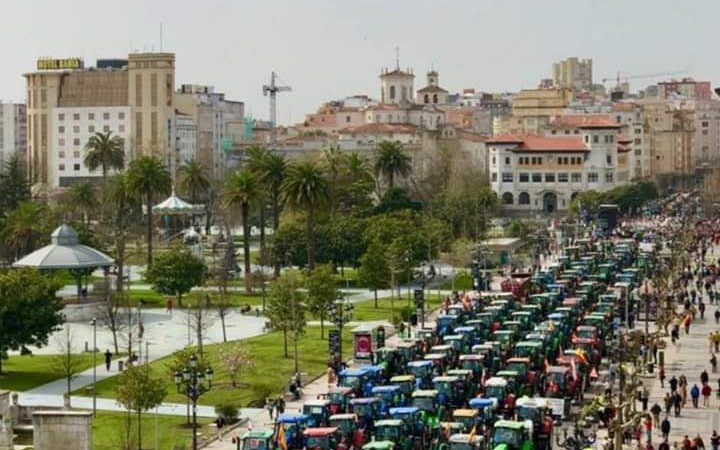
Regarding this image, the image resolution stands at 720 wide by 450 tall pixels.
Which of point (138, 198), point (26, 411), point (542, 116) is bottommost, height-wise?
point (26, 411)

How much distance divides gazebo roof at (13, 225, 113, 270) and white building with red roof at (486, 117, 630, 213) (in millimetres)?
79776

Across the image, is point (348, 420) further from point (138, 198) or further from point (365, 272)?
point (138, 198)

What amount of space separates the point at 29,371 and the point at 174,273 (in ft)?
62.2

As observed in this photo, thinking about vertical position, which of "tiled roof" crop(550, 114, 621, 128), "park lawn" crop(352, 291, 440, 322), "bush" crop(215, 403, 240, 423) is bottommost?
"bush" crop(215, 403, 240, 423)

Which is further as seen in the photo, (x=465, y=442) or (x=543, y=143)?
(x=543, y=143)

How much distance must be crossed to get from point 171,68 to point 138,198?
63918 mm

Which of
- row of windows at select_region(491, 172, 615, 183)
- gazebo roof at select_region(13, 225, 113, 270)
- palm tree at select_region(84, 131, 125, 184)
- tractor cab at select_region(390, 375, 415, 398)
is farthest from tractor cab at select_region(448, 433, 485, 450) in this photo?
row of windows at select_region(491, 172, 615, 183)

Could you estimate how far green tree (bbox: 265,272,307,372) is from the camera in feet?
179

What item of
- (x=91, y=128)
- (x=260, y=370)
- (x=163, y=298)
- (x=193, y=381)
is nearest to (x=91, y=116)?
(x=91, y=128)

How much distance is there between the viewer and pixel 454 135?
17362 cm

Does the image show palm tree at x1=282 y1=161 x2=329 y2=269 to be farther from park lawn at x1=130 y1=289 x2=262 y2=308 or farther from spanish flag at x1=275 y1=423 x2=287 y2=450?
spanish flag at x1=275 y1=423 x2=287 y2=450

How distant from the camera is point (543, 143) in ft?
484

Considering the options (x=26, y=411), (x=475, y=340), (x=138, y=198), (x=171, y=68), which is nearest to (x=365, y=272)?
(x=475, y=340)

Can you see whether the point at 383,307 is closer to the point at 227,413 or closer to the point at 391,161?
the point at 227,413
